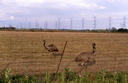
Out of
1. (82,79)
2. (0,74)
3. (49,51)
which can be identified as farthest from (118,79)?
(49,51)

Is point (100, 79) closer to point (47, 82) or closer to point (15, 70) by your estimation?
point (47, 82)

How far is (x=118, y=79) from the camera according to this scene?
7.84 m

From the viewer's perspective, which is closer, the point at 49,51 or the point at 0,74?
the point at 0,74

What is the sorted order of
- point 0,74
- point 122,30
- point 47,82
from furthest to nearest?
point 122,30
point 0,74
point 47,82

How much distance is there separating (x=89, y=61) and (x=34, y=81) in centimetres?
341

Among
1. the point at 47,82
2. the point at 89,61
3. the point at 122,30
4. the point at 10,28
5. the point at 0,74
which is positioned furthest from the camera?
the point at 10,28

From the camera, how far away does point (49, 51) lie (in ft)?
71.2

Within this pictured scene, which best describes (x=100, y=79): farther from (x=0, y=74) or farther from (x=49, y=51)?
(x=49, y=51)

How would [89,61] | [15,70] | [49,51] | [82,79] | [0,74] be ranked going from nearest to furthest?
[82,79]
[0,74]
[89,61]
[15,70]
[49,51]

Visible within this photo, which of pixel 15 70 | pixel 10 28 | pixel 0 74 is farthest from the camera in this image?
pixel 10 28

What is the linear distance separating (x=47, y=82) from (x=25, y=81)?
784 millimetres

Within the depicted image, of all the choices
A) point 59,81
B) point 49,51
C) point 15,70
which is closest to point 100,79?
point 59,81

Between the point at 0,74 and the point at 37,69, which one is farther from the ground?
the point at 0,74

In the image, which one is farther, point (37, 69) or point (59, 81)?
point (37, 69)
